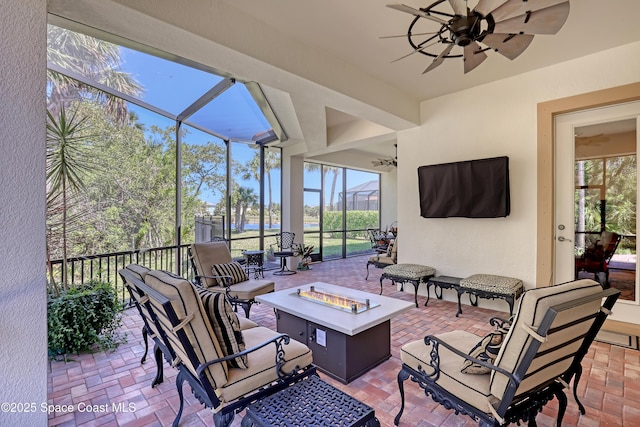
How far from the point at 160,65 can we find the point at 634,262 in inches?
237

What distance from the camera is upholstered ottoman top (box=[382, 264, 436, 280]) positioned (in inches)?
166

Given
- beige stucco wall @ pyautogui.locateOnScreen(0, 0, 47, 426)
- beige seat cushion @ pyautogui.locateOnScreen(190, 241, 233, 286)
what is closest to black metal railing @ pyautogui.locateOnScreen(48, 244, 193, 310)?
beige seat cushion @ pyautogui.locateOnScreen(190, 241, 233, 286)

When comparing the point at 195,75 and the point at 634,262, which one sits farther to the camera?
the point at 195,75

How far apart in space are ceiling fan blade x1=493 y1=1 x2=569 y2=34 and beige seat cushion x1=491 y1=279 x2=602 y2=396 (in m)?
1.64

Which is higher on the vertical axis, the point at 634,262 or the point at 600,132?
the point at 600,132

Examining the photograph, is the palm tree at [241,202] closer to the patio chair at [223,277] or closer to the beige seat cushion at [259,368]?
the patio chair at [223,277]

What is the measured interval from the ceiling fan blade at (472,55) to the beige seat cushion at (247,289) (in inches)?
124

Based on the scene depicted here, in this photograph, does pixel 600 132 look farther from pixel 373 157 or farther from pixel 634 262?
pixel 373 157

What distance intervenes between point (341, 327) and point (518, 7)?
95.2 inches

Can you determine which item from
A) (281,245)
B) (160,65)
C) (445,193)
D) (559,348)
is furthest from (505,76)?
(281,245)

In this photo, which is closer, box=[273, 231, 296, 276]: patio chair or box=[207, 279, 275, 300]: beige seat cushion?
box=[207, 279, 275, 300]: beige seat cushion

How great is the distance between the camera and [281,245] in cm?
709

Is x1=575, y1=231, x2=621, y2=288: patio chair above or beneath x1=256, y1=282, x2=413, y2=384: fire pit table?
above

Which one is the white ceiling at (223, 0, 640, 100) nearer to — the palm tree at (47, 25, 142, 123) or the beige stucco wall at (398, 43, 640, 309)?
the beige stucco wall at (398, 43, 640, 309)
